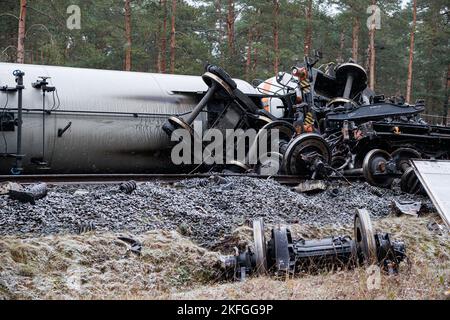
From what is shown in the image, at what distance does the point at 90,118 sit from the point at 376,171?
5.41 meters

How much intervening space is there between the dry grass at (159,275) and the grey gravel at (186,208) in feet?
1.42

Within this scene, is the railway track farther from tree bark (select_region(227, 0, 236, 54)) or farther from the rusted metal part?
tree bark (select_region(227, 0, 236, 54))

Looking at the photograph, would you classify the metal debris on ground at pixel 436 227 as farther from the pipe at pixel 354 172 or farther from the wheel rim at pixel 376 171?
the pipe at pixel 354 172

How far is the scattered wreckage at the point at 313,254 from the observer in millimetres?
4602

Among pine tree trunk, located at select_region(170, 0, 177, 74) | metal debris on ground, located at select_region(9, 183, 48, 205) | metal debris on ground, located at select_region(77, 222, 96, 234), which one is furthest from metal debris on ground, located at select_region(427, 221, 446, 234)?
pine tree trunk, located at select_region(170, 0, 177, 74)

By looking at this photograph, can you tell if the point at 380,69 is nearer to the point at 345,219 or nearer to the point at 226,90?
the point at 226,90

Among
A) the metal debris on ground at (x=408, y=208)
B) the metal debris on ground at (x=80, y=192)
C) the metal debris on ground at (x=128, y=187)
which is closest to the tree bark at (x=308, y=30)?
the metal debris on ground at (x=408, y=208)

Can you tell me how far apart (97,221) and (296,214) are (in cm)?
276

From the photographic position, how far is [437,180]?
639 cm

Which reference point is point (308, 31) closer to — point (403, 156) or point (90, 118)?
point (403, 156)

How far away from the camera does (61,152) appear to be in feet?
29.3

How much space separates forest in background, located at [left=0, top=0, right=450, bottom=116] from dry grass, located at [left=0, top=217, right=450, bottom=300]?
12412 mm

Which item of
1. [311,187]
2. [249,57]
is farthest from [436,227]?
[249,57]
